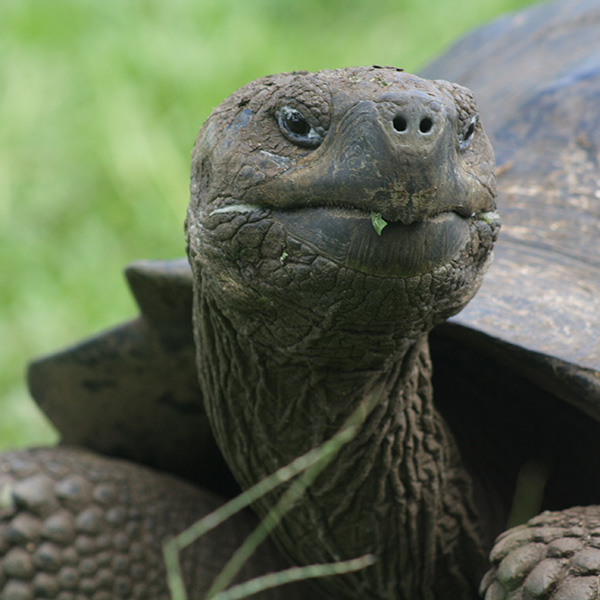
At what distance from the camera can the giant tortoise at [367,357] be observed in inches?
55.2

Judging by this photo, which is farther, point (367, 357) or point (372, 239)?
point (367, 357)

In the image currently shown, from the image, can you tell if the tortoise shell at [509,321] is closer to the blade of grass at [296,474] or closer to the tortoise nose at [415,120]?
the blade of grass at [296,474]

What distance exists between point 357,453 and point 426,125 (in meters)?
0.73

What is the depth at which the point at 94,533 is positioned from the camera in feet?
7.84

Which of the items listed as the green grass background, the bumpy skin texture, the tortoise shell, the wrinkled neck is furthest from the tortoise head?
the green grass background

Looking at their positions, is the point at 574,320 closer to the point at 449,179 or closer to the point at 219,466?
the point at 449,179

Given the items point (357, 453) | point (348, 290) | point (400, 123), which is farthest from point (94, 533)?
point (400, 123)

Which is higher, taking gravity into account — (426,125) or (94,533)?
(426,125)

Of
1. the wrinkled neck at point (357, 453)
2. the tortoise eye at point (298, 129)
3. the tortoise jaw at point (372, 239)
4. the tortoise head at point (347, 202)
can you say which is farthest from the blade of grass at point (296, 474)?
the tortoise eye at point (298, 129)

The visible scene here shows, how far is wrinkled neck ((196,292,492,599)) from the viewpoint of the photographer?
1.76 meters

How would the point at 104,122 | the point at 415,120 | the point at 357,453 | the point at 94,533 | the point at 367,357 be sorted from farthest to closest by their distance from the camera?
the point at 104,122 < the point at 94,533 < the point at 357,453 < the point at 367,357 < the point at 415,120

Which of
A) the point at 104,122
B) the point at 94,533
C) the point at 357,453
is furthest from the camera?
the point at 104,122

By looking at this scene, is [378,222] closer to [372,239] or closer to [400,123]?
[372,239]

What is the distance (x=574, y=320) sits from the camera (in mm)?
1937
